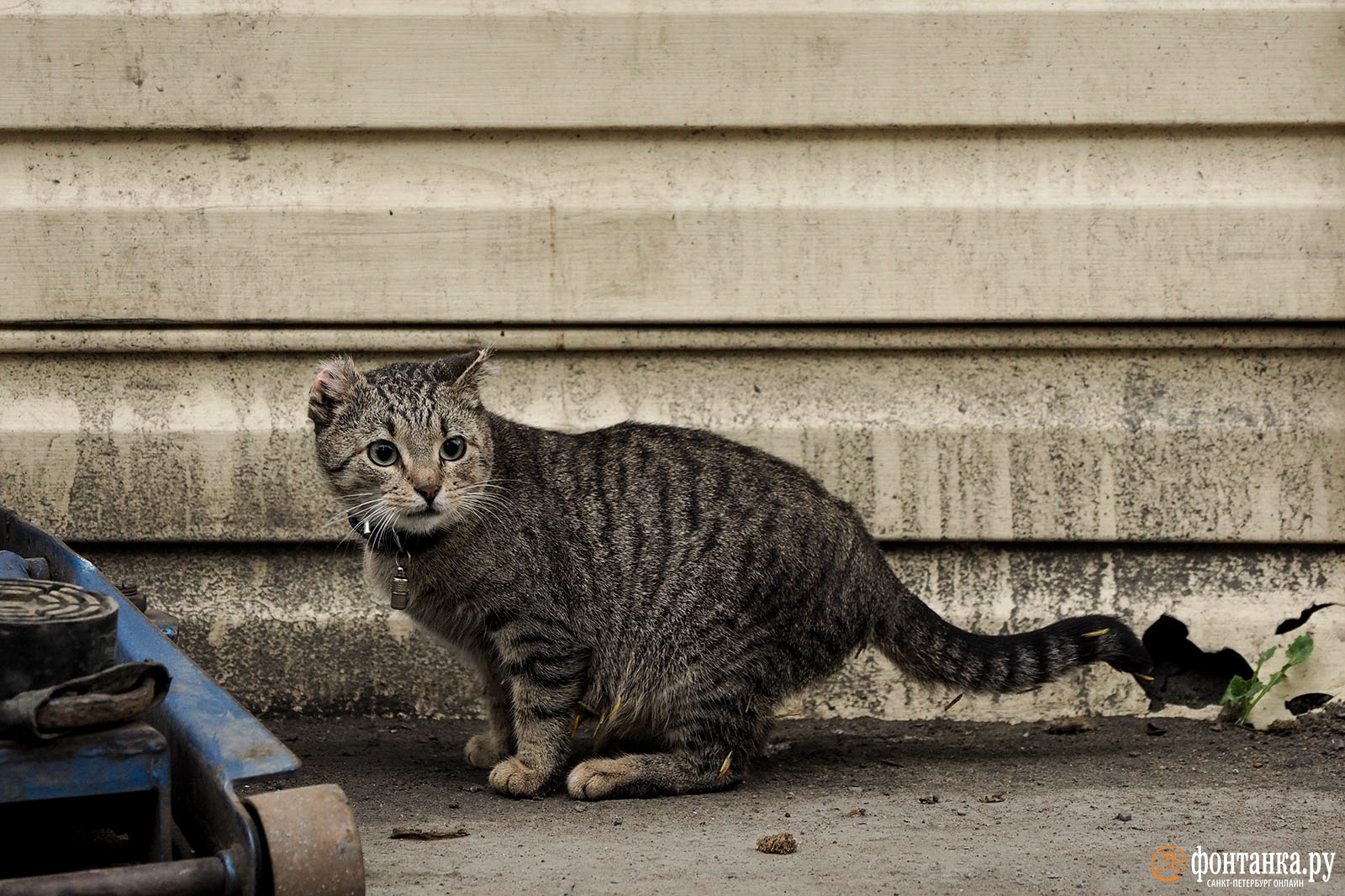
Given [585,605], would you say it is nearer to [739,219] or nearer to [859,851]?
[859,851]

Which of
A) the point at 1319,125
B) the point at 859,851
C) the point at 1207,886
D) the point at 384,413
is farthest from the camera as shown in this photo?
the point at 1319,125

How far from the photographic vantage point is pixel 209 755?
2.50 meters

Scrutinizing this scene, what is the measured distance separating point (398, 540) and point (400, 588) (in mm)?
140

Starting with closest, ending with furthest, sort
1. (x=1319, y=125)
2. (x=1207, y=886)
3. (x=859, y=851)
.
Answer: (x=1207, y=886) < (x=859, y=851) < (x=1319, y=125)

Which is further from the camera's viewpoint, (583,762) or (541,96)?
(541,96)

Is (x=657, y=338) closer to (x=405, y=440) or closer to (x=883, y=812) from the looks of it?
(x=405, y=440)

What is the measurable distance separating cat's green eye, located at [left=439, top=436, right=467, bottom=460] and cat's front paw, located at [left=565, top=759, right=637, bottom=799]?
0.96m

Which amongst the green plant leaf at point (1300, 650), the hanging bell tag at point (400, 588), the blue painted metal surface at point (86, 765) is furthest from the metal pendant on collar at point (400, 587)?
the green plant leaf at point (1300, 650)

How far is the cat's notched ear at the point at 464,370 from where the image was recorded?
3850 millimetres

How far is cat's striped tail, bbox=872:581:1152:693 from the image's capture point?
391 cm

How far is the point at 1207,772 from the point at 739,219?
7.54ft

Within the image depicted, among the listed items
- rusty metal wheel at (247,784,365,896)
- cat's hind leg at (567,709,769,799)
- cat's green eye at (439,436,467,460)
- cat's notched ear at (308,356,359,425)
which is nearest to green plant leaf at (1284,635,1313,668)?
cat's hind leg at (567,709,769,799)

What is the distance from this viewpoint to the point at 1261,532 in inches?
180

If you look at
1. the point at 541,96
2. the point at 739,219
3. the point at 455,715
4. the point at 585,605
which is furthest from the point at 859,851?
the point at 541,96
